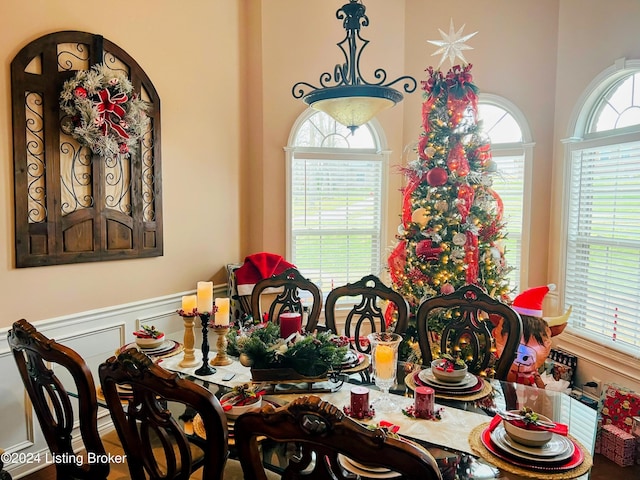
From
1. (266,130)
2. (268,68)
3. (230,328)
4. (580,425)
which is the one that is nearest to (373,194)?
(266,130)

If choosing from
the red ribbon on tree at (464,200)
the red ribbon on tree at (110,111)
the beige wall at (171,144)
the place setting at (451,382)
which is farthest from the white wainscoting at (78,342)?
the red ribbon on tree at (464,200)

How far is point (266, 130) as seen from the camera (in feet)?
13.0

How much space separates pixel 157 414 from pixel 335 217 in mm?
3124

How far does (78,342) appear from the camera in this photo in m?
2.92

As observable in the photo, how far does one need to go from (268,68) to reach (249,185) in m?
1.04

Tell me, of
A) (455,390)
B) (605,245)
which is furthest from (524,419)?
(605,245)

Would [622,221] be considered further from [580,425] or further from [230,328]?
[230,328]

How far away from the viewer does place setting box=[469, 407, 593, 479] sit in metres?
1.35

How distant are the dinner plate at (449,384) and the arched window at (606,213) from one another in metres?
2.00

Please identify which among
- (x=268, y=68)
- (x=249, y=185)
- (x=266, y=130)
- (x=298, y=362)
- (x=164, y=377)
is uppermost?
(x=268, y=68)

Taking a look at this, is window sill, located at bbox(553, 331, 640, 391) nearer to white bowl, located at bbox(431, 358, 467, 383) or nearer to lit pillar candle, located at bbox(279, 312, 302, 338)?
white bowl, located at bbox(431, 358, 467, 383)

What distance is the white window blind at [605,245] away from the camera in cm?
327

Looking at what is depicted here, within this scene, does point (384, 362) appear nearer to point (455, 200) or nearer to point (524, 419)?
point (524, 419)

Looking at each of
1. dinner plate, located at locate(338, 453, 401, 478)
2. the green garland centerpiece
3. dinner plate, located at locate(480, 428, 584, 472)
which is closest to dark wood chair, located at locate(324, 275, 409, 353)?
the green garland centerpiece
